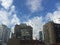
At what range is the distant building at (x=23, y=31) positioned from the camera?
128 meters

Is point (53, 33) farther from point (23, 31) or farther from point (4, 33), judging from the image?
point (4, 33)

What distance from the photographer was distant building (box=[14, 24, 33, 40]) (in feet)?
420

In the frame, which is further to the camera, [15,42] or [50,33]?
[50,33]

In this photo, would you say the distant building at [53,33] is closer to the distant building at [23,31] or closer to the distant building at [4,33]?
the distant building at [23,31]

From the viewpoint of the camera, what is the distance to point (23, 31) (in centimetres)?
13312

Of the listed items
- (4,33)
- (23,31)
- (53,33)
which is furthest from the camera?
(4,33)

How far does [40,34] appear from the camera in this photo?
151625mm

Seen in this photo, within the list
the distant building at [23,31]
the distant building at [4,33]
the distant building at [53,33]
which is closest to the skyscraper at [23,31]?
the distant building at [23,31]

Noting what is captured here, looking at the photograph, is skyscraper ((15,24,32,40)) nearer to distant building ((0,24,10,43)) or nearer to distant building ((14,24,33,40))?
distant building ((14,24,33,40))

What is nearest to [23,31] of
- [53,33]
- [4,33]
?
[4,33]

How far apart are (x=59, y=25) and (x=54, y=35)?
941 cm

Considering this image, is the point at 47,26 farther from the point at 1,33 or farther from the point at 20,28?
the point at 1,33

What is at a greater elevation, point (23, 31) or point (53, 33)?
point (23, 31)

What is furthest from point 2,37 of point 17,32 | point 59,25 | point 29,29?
point 59,25
